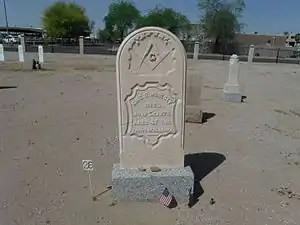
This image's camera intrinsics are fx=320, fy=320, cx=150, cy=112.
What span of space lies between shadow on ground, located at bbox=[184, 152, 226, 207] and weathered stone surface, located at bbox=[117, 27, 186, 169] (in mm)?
479

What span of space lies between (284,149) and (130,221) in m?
3.55

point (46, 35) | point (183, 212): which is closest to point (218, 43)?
point (46, 35)

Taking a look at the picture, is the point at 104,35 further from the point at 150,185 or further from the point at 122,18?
the point at 150,185

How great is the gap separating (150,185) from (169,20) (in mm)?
47471

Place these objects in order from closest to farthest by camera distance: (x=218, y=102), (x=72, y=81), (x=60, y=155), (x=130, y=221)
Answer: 1. (x=130, y=221)
2. (x=60, y=155)
3. (x=218, y=102)
4. (x=72, y=81)

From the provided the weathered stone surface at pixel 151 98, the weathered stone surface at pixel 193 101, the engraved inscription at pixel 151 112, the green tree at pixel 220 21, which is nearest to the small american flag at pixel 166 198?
the weathered stone surface at pixel 151 98

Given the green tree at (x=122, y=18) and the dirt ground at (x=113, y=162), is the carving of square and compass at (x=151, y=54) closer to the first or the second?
the dirt ground at (x=113, y=162)

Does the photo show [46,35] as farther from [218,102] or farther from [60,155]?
[60,155]

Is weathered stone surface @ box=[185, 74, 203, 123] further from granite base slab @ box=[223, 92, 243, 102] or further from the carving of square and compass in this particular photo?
the carving of square and compass

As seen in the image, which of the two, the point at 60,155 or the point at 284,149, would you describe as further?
the point at 284,149

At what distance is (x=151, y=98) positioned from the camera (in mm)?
3572

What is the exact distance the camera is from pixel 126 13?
175 feet

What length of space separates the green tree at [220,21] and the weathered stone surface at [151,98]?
39560 mm

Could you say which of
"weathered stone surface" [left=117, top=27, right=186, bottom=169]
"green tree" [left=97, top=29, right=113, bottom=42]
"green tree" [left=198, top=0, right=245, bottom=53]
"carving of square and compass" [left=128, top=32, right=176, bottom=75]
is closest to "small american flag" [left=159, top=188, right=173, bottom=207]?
"weathered stone surface" [left=117, top=27, right=186, bottom=169]
